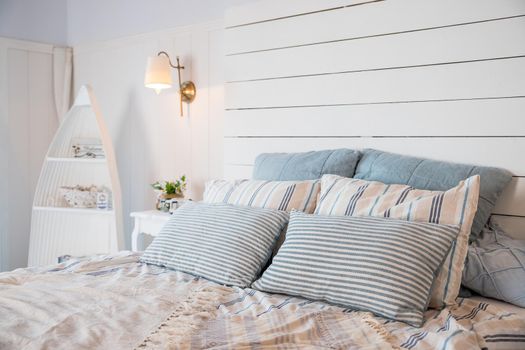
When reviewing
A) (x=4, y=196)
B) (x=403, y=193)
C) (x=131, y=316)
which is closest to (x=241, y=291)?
(x=131, y=316)

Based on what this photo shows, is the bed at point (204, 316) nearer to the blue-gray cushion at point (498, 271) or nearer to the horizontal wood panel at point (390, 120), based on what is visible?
the blue-gray cushion at point (498, 271)

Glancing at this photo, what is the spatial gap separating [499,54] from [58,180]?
268cm

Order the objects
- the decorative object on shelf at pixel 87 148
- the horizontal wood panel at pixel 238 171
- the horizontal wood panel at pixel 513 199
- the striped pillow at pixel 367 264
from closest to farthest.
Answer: the striped pillow at pixel 367 264
the horizontal wood panel at pixel 513 199
the horizontal wood panel at pixel 238 171
the decorative object on shelf at pixel 87 148

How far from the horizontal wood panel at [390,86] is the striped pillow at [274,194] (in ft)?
1.73

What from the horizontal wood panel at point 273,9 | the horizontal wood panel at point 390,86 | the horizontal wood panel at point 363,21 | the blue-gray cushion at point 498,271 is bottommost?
the blue-gray cushion at point 498,271

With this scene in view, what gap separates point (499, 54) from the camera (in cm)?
180

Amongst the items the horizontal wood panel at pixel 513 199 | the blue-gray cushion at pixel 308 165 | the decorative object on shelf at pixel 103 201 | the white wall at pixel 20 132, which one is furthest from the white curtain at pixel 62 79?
the horizontal wood panel at pixel 513 199

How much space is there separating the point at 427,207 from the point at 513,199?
1.64ft

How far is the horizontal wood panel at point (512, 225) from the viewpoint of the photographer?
1764 millimetres

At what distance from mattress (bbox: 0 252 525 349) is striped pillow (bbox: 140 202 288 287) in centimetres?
7

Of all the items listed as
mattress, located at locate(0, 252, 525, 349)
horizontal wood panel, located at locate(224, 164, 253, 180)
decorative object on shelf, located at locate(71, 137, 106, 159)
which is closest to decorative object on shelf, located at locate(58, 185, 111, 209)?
decorative object on shelf, located at locate(71, 137, 106, 159)

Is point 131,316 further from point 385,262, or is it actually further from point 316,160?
point 316,160

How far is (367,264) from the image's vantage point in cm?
133

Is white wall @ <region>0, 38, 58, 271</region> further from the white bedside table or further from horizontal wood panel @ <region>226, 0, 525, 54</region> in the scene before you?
horizontal wood panel @ <region>226, 0, 525, 54</region>
